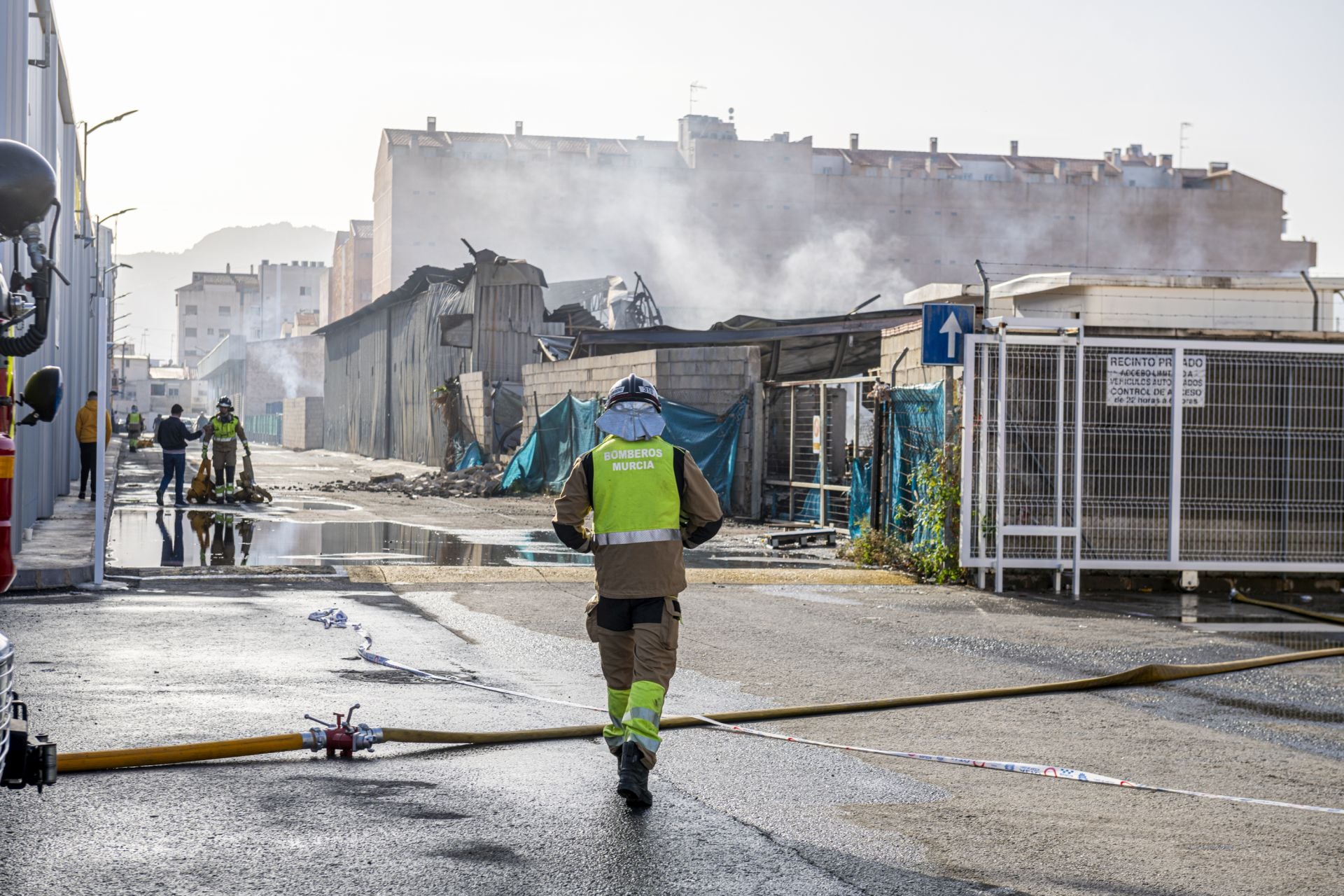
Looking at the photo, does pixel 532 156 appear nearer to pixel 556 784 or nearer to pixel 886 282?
pixel 886 282

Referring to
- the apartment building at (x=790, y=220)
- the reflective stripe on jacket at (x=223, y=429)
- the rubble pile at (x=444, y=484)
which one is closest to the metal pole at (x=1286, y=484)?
the reflective stripe on jacket at (x=223, y=429)

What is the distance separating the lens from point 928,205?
287 ft

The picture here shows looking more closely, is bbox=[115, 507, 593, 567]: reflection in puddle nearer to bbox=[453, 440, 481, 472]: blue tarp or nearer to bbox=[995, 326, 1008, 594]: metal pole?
bbox=[995, 326, 1008, 594]: metal pole

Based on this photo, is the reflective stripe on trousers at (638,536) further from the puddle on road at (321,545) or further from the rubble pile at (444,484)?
the rubble pile at (444,484)

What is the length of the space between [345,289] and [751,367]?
8777 centimetres

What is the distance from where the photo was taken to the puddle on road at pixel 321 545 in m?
15.3

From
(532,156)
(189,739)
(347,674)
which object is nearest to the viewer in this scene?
(189,739)

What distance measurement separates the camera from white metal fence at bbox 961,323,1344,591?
13945mm

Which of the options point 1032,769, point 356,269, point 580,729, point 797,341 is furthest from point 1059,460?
point 356,269

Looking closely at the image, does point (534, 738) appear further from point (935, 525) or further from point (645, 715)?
point (935, 525)

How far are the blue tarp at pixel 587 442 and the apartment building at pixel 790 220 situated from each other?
55566 mm

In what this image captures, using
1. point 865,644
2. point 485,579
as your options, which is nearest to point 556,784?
point 865,644

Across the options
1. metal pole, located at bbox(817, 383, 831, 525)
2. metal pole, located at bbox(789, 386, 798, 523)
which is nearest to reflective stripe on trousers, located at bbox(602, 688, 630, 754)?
metal pole, located at bbox(817, 383, 831, 525)

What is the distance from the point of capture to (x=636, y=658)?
5.90 m
